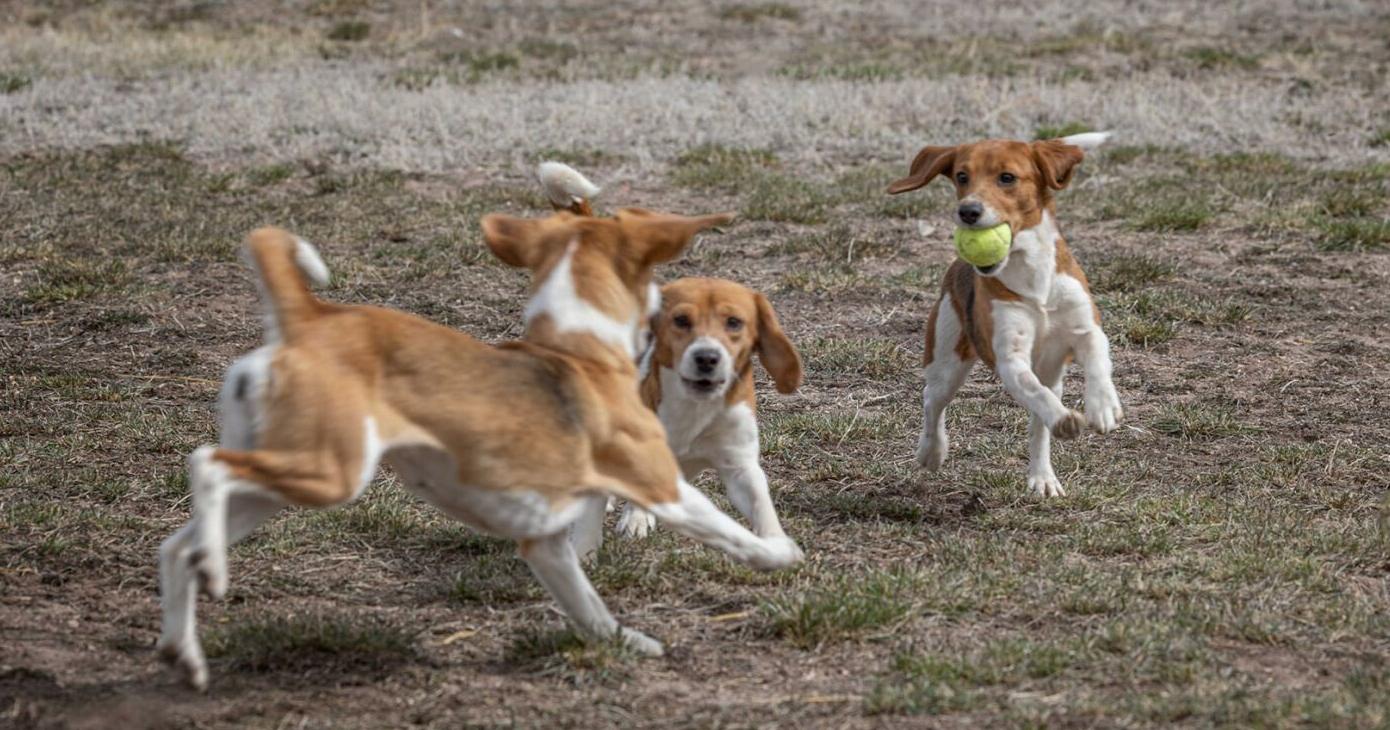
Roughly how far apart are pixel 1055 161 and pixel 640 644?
105 inches

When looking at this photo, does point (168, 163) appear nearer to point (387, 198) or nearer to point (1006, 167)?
point (387, 198)

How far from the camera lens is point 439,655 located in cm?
492

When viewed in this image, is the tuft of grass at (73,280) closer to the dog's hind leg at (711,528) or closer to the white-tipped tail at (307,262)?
the white-tipped tail at (307,262)

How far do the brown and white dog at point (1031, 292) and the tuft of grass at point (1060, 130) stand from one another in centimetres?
588

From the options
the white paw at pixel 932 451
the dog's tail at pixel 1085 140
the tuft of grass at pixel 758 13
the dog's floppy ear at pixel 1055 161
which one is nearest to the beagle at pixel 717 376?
the white paw at pixel 932 451

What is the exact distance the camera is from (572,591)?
4.74 m

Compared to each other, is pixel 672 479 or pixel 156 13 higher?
pixel 672 479

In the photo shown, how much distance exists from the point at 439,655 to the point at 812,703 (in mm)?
1026

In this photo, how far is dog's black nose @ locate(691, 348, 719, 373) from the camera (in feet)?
17.9

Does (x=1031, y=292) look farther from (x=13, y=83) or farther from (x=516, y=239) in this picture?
(x=13, y=83)

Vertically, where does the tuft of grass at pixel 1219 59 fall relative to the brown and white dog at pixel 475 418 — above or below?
below

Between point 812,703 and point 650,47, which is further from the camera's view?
point 650,47

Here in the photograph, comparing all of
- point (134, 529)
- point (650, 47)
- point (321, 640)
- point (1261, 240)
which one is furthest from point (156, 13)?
point (321, 640)

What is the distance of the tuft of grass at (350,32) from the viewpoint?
17.4 meters
